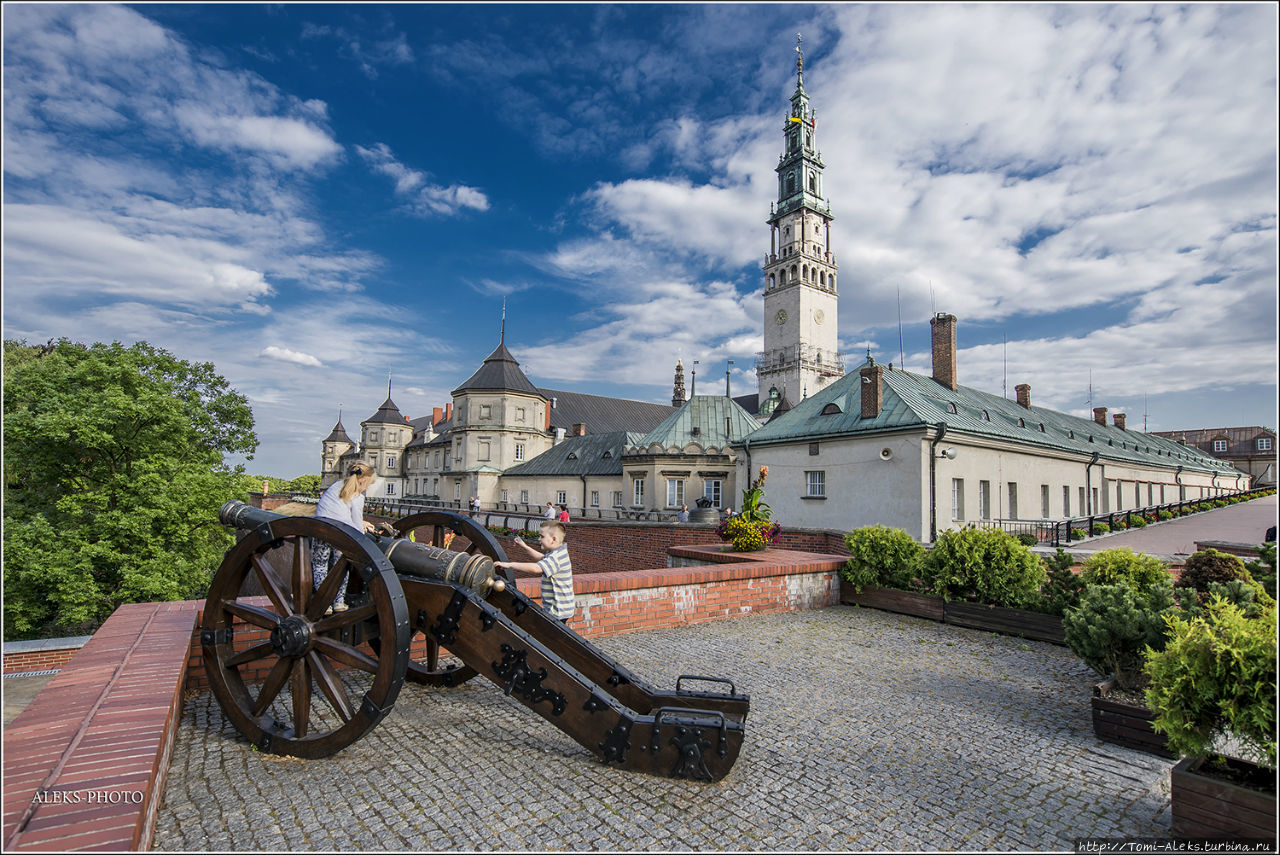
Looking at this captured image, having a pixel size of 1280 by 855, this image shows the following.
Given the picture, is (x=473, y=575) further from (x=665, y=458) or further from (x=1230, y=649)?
(x=665, y=458)

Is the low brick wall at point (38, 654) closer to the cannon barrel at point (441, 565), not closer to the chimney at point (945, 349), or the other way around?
the cannon barrel at point (441, 565)

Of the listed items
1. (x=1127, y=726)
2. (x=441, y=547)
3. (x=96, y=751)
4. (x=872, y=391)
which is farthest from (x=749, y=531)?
(x=872, y=391)

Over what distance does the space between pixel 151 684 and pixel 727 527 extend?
8563 mm

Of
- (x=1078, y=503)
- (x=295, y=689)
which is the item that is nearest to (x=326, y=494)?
(x=295, y=689)

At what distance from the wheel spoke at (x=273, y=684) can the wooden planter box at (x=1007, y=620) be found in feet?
24.5

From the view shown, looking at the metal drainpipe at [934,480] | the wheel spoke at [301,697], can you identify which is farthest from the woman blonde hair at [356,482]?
the metal drainpipe at [934,480]

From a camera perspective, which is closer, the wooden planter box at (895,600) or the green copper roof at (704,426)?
the wooden planter box at (895,600)

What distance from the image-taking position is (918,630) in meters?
8.10

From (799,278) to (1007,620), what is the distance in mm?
60384

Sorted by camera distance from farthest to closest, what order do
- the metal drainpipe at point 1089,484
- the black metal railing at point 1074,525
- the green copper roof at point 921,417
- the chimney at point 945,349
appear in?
1. the metal drainpipe at point 1089,484
2. the chimney at point 945,349
3. the green copper roof at point 921,417
4. the black metal railing at point 1074,525

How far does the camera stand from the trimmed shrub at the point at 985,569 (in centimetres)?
807

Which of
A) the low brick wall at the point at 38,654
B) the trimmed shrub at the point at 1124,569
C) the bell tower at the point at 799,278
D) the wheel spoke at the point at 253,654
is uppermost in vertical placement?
the bell tower at the point at 799,278

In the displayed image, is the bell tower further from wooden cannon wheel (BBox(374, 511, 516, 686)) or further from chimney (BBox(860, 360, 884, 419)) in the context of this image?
wooden cannon wheel (BBox(374, 511, 516, 686))

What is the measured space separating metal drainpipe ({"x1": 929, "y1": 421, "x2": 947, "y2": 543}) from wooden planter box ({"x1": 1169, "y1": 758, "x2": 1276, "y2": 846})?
1554cm
